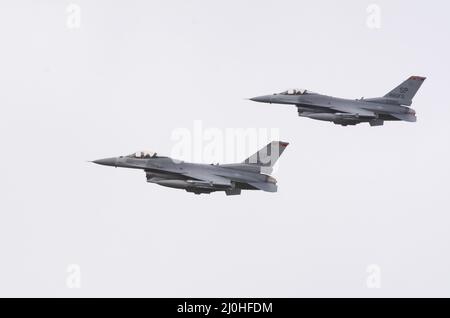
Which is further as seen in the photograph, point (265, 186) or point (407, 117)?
point (407, 117)

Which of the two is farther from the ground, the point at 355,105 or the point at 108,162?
the point at 355,105

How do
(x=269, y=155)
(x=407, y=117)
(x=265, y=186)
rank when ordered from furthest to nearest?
(x=407, y=117)
(x=269, y=155)
(x=265, y=186)

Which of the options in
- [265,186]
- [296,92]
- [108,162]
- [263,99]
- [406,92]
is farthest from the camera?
[296,92]

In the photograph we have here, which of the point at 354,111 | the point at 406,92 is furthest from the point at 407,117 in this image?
the point at 354,111

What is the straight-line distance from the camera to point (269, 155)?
97.6 meters

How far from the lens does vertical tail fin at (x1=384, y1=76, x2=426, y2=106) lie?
107 metres

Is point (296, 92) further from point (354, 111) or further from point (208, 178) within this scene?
point (208, 178)

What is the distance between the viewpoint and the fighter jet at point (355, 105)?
105625 millimetres

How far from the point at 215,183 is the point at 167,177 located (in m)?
3.77

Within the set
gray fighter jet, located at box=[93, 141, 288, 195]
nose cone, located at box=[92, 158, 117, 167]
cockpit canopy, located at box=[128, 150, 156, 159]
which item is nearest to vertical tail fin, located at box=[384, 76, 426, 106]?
gray fighter jet, located at box=[93, 141, 288, 195]

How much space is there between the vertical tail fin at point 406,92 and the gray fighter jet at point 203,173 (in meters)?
14.8

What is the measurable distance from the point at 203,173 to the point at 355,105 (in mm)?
17430

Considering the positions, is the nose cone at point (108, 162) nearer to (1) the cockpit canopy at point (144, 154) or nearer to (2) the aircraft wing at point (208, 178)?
(1) the cockpit canopy at point (144, 154)
